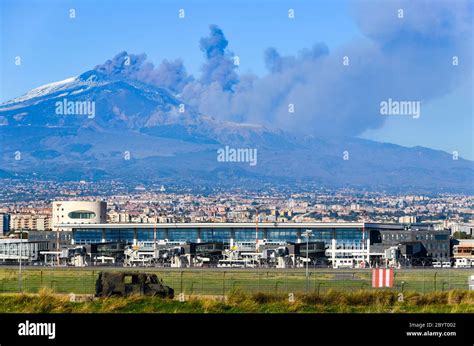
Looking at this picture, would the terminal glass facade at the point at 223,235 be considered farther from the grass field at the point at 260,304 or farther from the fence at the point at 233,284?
the grass field at the point at 260,304

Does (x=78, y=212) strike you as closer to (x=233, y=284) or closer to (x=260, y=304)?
(x=233, y=284)

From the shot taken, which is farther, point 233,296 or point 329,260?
point 329,260

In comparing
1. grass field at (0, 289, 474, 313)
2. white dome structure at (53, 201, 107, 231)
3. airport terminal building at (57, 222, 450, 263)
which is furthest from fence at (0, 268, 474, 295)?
white dome structure at (53, 201, 107, 231)

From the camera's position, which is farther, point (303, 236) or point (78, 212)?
point (78, 212)

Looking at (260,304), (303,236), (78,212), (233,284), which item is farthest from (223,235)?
(260,304)

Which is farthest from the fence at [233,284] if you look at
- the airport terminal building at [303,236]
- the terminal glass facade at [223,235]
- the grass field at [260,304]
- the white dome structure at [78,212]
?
the white dome structure at [78,212]
